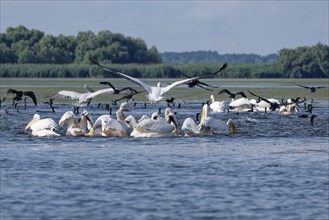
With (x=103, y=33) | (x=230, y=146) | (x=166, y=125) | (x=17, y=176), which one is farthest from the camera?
(x=103, y=33)

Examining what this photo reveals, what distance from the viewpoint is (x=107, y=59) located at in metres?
92.0

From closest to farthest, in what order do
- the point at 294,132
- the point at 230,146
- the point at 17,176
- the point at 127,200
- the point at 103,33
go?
the point at 127,200 < the point at 17,176 < the point at 230,146 < the point at 294,132 < the point at 103,33

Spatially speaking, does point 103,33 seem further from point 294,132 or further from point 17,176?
point 17,176

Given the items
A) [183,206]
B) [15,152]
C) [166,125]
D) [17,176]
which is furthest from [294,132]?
[183,206]

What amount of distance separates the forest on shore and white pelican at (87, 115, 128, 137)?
5013cm

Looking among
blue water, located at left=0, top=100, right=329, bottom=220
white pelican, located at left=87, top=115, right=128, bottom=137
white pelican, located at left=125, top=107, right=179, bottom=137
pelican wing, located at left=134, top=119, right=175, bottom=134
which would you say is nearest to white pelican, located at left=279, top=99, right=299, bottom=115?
blue water, located at left=0, top=100, right=329, bottom=220

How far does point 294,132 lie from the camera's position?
69.4 ft

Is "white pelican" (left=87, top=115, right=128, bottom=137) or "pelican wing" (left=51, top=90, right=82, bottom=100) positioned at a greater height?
"pelican wing" (left=51, top=90, right=82, bottom=100)

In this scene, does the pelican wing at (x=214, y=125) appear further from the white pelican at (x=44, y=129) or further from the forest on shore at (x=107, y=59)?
the forest on shore at (x=107, y=59)

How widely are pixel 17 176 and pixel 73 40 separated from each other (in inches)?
3459

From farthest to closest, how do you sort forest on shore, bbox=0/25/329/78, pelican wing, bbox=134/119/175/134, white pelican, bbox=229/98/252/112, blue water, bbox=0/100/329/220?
forest on shore, bbox=0/25/329/78
white pelican, bbox=229/98/252/112
pelican wing, bbox=134/119/175/134
blue water, bbox=0/100/329/220

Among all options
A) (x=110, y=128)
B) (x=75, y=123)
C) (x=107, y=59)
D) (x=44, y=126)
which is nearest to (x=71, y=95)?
(x=75, y=123)

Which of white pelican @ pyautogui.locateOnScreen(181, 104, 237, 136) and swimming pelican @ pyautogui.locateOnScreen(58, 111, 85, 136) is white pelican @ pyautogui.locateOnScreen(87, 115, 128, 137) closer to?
swimming pelican @ pyautogui.locateOnScreen(58, 111, 85, 136)

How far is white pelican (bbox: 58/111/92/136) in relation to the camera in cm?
1950
